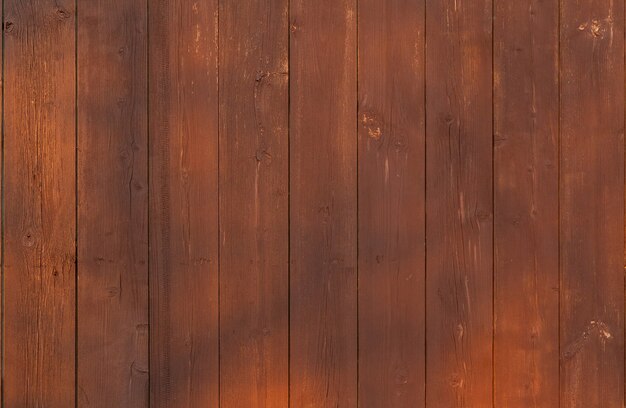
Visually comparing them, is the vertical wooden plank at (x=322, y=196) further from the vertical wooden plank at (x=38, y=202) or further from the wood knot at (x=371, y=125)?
the vertical wooden plank at (x=38, y=202)

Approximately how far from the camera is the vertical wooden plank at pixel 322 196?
1.91m

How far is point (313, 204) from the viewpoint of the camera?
191 cm

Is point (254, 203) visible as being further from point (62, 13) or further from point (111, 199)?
point (62, 13)

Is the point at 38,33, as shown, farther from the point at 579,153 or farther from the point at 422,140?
the point at 579,153

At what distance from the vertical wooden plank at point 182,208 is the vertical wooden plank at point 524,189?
785mm

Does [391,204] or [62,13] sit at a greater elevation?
[62,13]

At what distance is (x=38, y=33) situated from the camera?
6.14 ft

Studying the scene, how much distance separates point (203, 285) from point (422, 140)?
0.72 m

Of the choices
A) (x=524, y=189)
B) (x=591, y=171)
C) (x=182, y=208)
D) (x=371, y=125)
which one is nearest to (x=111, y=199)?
(x=182, y=208)

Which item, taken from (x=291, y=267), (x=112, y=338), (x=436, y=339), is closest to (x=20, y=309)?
(x=112, y=338)

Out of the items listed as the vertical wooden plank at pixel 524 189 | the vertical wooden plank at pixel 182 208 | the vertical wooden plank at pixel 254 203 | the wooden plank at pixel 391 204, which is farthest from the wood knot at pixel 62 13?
the vertical wooden plank at pixel 524 189

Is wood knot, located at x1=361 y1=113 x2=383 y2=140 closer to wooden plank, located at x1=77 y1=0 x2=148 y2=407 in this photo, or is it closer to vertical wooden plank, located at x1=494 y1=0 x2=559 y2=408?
vertical wooden plank, located at x1=494 y1=0 x2=559 y2=408

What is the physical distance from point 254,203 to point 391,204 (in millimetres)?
376

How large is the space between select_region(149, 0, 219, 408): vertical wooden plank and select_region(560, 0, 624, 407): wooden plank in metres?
0.97
